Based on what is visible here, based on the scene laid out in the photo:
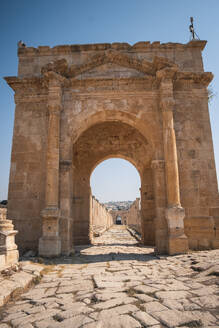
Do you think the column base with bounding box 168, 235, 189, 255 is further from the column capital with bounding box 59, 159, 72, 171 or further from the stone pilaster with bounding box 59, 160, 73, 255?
the column capital with bounding box 59, 159, 72, 171

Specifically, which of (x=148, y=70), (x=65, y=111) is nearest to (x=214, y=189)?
(x=148, y=70)

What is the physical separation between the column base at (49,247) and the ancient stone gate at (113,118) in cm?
3

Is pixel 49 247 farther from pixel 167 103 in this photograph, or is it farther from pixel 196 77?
pixel 196 77

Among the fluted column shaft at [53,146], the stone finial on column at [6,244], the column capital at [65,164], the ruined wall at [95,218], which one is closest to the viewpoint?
the stone finial on column at [6,244]

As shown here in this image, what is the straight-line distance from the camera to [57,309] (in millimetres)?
2887

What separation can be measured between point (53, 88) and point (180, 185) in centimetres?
485

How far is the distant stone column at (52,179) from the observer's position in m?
6.58

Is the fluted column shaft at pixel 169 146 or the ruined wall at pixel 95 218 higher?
the fluted column shaft at pixel 169 146

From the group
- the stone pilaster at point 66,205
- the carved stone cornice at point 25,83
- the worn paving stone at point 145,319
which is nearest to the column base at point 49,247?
the stone pilaster at point 66,205

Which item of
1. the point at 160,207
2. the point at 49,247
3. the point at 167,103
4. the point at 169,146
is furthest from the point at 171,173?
the point at 49,247

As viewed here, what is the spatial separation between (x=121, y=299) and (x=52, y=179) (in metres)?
4.48

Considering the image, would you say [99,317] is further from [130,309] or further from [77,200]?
[77,200]

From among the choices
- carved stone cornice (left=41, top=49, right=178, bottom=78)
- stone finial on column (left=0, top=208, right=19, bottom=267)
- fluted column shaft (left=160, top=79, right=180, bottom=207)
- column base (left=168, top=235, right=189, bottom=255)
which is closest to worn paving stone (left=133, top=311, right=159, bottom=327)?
stone finial on column (left=0, top=208, right=19, bottom=267)

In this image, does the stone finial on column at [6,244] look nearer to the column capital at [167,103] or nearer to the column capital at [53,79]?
the column capital at [53,79]
